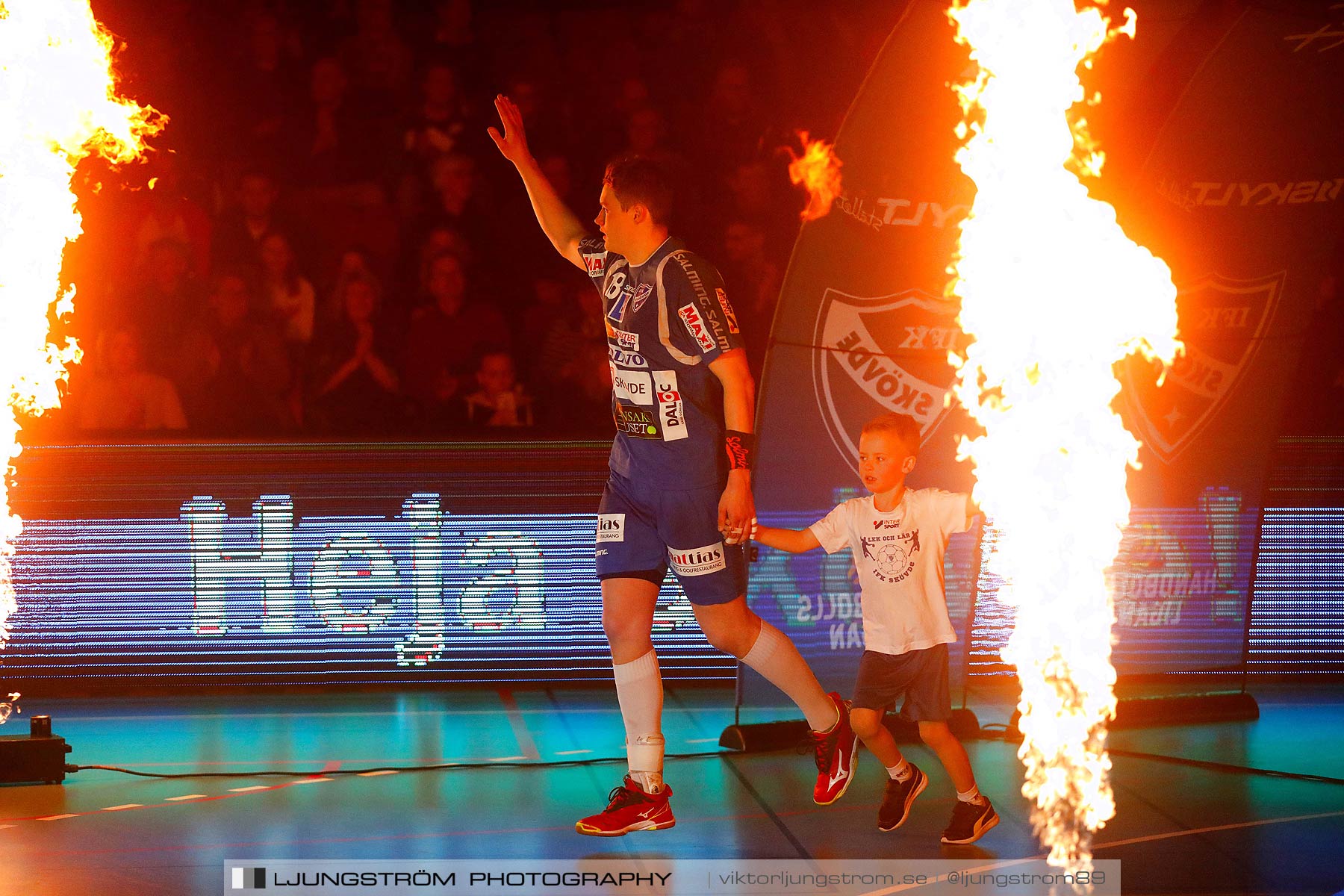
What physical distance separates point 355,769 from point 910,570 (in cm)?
270

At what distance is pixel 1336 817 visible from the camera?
17.8ft

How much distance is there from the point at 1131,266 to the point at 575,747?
3.29 m

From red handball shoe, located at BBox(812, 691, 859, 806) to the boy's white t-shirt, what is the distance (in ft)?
1.31

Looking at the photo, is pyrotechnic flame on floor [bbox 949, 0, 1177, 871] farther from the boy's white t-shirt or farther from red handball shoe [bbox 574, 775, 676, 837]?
red handball shoe [bbox 574, 775, 676, 837]

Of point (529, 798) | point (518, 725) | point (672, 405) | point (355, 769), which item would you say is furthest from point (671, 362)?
point (518, 725)

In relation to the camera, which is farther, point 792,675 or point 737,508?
point 792,675

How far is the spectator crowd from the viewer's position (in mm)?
8680

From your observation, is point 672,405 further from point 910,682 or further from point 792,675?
point 910,682

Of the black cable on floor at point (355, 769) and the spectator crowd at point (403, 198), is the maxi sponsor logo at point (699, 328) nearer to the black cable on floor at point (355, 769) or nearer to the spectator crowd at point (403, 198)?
the black cable on floor at point (355, 769)

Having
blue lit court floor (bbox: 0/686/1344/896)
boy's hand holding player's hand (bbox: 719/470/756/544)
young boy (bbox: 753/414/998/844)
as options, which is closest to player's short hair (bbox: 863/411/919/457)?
young boy (bbox: 753/414/998/844)

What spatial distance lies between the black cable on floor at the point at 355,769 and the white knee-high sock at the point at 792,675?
1304 millimetres

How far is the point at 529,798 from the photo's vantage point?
5.63 metres

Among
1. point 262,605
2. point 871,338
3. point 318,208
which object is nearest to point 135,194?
point 318,208

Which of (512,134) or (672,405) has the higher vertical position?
(512,134)
